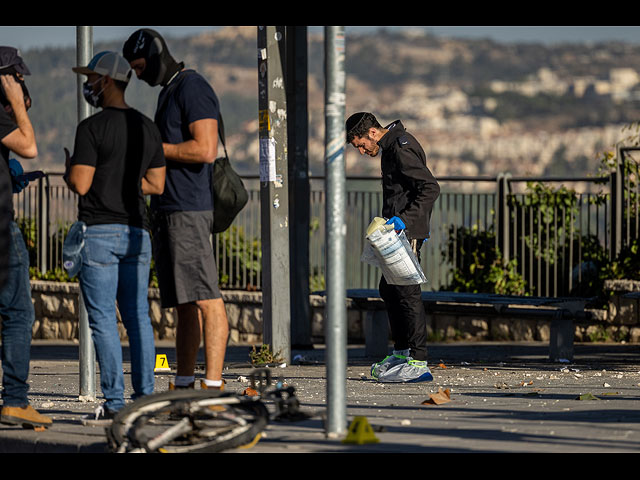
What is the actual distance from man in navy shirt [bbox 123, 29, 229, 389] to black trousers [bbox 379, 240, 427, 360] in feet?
7.07

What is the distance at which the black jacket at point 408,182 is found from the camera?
8719 mm

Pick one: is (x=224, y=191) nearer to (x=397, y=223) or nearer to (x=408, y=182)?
(x=397, y=223)

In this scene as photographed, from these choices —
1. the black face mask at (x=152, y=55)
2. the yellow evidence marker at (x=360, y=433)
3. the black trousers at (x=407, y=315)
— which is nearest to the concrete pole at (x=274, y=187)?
the black trousers at (x=407, y=315)

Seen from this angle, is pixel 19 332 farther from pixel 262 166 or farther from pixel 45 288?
pixel 45 288

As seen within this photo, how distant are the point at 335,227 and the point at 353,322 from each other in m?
8.47

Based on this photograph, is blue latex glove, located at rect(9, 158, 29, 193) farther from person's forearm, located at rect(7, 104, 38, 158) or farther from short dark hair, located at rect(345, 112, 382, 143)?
short dark hair, located at rect(345, 112, 382, 143)

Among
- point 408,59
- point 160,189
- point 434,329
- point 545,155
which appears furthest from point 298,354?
point 408,59

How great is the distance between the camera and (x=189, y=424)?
19.5 feet

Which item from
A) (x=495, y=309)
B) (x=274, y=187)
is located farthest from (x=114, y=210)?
(x=495, y=309)

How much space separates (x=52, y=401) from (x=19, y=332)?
57.1 inches

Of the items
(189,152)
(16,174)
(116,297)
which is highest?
(189,152)

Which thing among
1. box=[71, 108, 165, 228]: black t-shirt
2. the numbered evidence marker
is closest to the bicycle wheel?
box=[71, 108, 165, 228]: black t-shirt

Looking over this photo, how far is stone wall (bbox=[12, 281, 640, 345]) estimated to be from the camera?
1309 centimetres

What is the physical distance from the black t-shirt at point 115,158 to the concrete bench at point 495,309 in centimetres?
460
